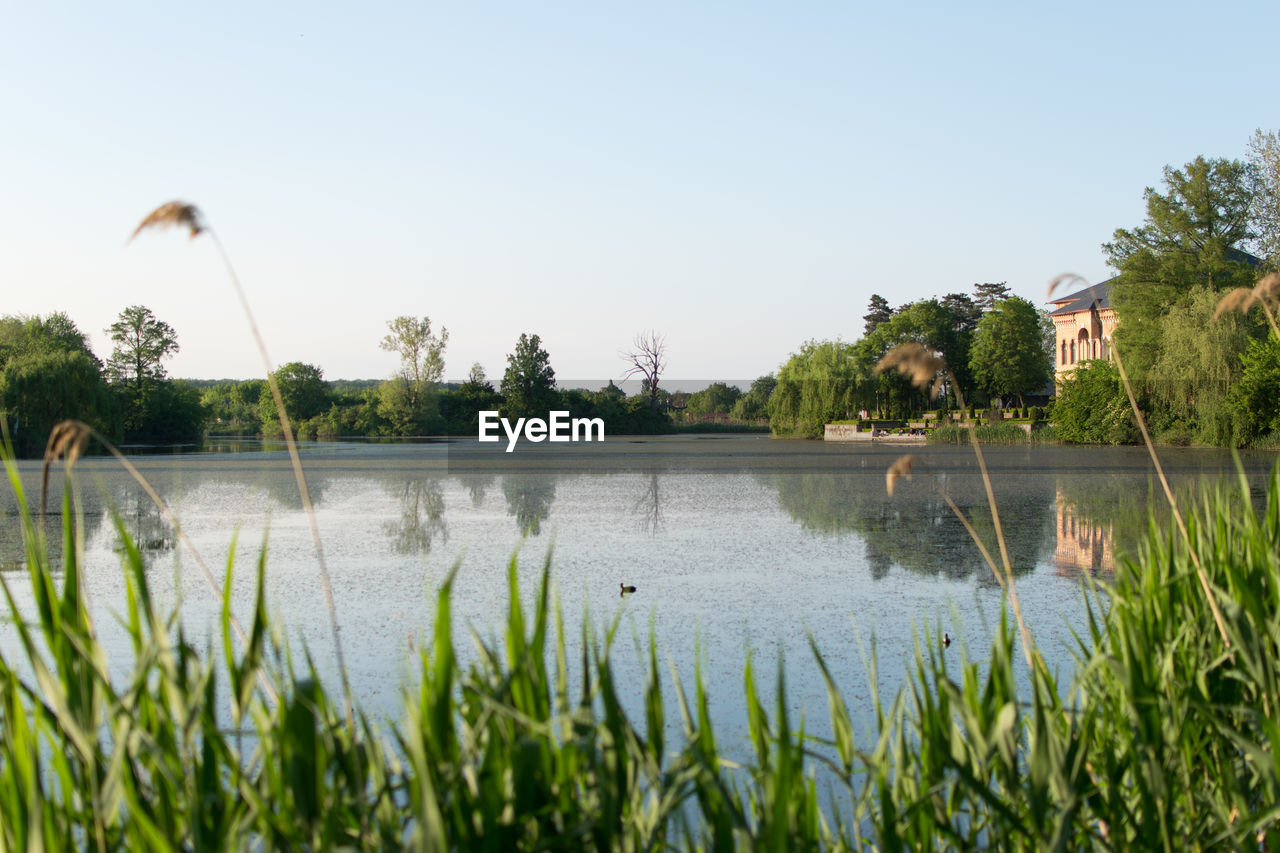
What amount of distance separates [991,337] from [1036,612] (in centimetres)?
5412

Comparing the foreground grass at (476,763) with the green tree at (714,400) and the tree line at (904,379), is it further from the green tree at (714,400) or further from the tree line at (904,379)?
the green tree at (714,400)

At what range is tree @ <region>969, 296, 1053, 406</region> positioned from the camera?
189 feet

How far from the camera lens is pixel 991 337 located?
191 ft

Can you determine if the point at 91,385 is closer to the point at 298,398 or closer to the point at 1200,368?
the point at 298,398

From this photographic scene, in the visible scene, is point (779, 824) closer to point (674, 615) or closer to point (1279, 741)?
point (1279, 741)

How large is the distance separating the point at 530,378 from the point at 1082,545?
176 feet

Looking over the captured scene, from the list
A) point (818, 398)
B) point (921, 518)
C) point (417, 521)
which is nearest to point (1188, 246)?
point (818, 398)

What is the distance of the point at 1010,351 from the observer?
57594 mm

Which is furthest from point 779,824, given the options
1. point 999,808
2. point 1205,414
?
point 1205,414

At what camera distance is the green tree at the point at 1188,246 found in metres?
35.6

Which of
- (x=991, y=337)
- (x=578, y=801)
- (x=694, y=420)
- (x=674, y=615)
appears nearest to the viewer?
(x=578, y=801)

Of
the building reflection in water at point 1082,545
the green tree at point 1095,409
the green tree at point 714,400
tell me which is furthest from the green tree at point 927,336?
the building reflection in water at point 1082,545

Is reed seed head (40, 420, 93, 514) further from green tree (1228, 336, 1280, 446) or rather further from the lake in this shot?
green tree (1228, 336, 1280, 446)

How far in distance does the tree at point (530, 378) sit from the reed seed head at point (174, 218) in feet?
197
